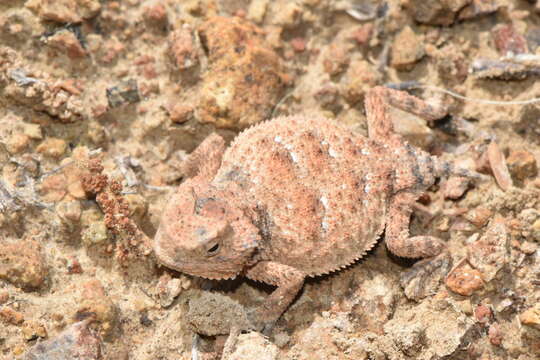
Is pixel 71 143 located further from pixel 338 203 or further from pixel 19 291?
pixel 338 203

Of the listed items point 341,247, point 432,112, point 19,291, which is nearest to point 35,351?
point 19,291

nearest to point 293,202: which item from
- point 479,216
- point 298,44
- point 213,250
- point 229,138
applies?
point 213,250

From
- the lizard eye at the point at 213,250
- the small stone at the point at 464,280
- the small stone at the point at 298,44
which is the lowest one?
the small stone at the point at 464,280

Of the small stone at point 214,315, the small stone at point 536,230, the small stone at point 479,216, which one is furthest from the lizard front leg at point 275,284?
the small stone at point 536,230

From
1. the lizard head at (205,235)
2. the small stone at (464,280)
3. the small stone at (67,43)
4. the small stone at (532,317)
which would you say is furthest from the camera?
the small stone at (67,43)

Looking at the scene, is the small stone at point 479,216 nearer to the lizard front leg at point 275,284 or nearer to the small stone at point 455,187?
the small stone at point 455,187

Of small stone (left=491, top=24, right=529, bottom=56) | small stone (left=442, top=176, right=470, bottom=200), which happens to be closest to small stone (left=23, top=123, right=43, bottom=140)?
small stone (left=442, top=176, right=470, bottom=200)

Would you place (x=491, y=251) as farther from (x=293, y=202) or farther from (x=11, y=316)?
(x=11, y=316)

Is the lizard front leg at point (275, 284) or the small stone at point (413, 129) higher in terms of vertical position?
the small stone at point (413, 129)
